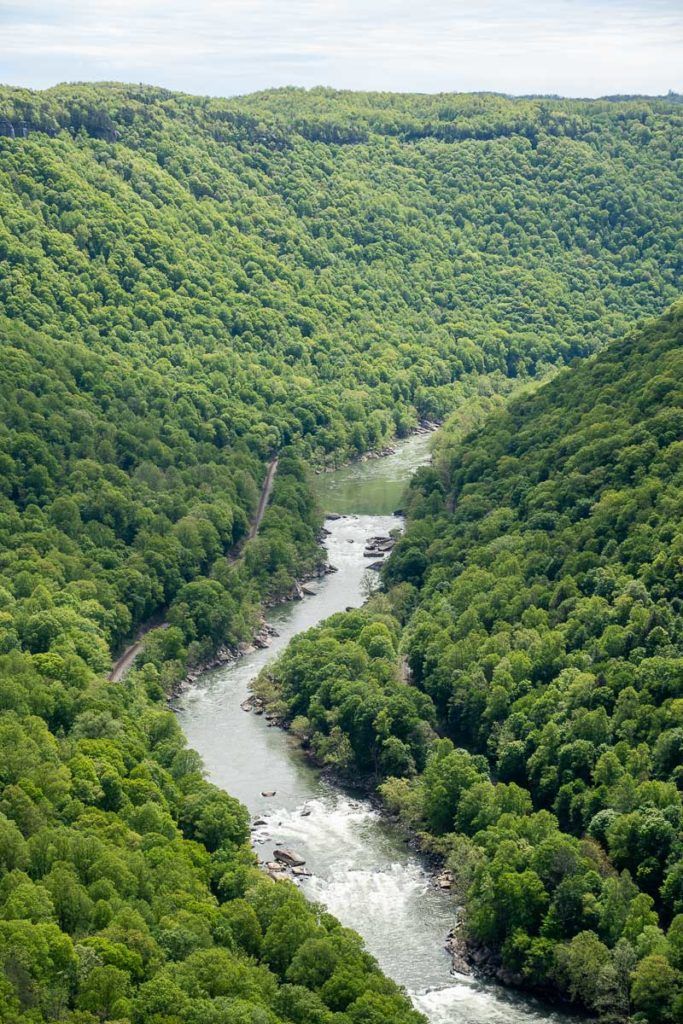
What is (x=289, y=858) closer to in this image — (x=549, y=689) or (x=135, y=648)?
(x=549, y=689)

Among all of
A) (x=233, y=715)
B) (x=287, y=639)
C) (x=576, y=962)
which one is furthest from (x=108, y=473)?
(x=576, y=962)

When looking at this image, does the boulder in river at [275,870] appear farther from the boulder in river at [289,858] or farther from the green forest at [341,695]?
the green forest at [341,695]

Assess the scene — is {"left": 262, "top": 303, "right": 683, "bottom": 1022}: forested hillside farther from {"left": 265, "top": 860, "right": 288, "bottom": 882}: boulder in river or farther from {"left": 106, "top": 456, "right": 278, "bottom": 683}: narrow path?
{"left": 106, "top": 456, "right": 278, "bottom": 683}: narrow path

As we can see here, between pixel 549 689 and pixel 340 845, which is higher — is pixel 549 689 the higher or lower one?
the higher one

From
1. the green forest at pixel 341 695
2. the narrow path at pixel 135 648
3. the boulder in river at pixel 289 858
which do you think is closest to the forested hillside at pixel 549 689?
the green forest at pixel 341 695

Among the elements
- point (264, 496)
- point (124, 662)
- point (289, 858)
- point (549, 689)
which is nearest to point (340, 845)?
point (289, 858)

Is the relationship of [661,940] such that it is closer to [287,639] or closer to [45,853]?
[45,853]
